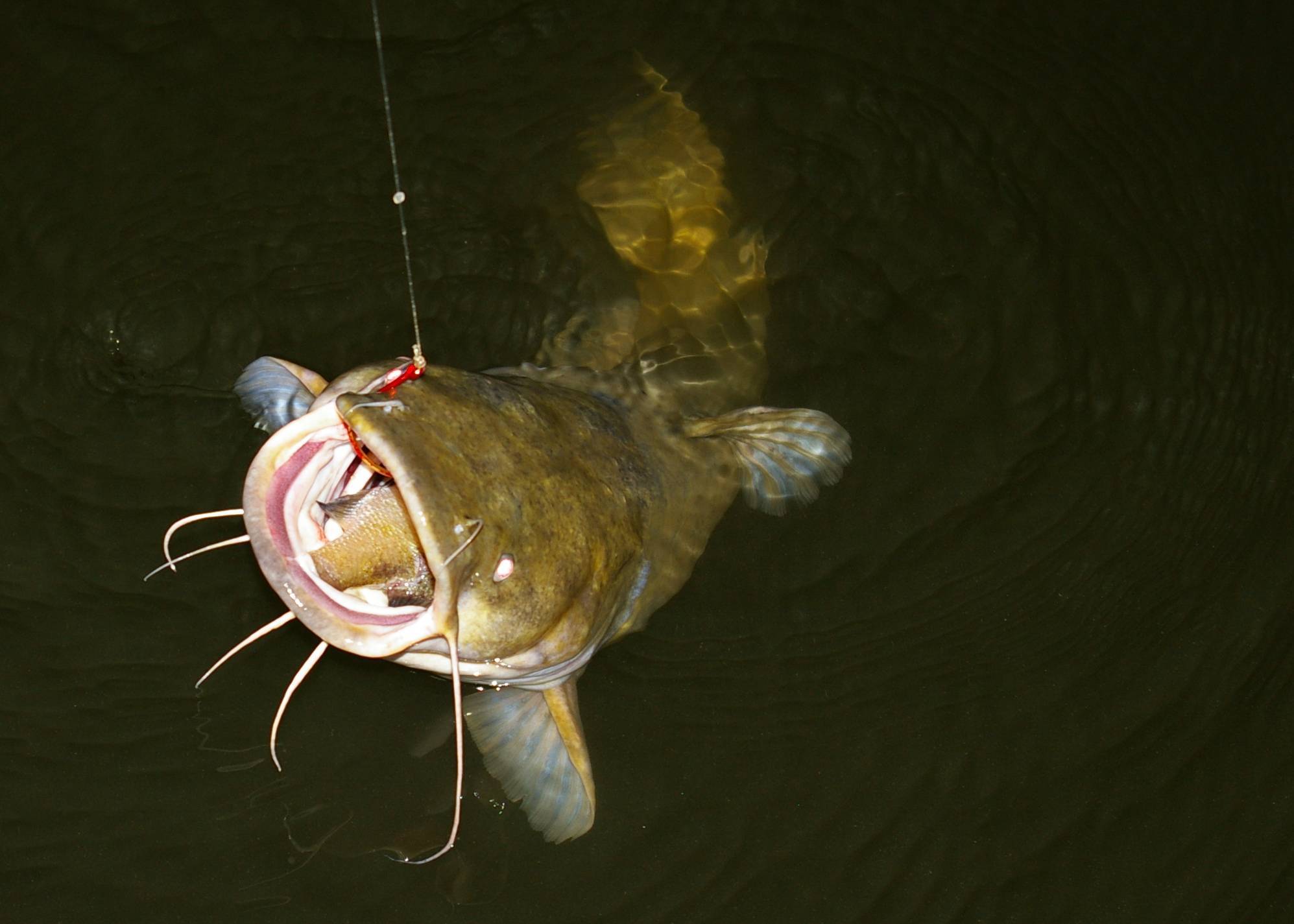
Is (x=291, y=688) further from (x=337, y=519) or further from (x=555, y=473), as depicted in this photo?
(x=555, y=473)

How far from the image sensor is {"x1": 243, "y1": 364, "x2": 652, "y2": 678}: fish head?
2033 millimetres

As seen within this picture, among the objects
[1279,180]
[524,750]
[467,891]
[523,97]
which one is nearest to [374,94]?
[523,97]

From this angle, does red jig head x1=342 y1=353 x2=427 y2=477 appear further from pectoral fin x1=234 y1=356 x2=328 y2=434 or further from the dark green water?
the dark green water

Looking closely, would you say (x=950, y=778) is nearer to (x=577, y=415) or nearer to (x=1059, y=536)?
(x=1059, y=536)

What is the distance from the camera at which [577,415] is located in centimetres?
263

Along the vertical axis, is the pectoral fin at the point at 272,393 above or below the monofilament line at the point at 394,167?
below

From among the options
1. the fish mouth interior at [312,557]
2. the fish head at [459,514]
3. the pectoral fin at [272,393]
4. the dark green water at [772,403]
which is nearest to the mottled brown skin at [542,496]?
the fish head at [459,514]

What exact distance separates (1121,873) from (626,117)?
2528mm

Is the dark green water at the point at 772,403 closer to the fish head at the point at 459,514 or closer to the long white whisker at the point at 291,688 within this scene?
the long white whisker at the point at 291,688

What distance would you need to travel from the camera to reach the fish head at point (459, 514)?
80.0 inches

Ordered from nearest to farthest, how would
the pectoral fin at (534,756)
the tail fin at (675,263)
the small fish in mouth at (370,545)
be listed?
1. the small fish in mouth at (370,545)
2. the pectoral fin at (534,756)
3. the tail fin at (675,263)

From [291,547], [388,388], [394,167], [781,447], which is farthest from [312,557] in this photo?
[394,167]

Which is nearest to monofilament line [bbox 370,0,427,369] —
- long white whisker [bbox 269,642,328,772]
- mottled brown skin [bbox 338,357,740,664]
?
mottled brown skin [bbox 338,357,740,664]

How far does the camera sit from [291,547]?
6.87ft
